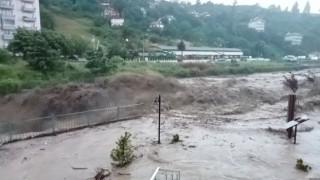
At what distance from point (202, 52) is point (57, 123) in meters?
61.9

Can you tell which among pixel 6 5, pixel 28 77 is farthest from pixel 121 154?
pixel 6 5

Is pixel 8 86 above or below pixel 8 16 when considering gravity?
below

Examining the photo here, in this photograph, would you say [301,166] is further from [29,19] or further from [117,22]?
[117,22]

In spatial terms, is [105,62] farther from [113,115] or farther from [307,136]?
[307,136]

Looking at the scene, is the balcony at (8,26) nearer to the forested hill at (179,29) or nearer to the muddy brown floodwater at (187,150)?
the forested hill at (179,29)

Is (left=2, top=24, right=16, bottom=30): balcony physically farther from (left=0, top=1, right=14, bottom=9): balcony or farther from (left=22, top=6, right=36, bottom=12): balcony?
(left=22, top=6, right=36, bottom=12): balcony

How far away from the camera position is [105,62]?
3691 centimetres

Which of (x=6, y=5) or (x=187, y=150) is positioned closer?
(x=187, y=150)

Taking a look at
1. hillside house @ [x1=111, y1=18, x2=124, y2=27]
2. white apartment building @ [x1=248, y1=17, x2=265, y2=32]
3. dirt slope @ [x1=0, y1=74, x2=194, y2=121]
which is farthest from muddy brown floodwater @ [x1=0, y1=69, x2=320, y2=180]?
white apartment building @ [x1=248, y1=17, x2=265, y2=32]

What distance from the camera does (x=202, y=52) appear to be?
3233 inches

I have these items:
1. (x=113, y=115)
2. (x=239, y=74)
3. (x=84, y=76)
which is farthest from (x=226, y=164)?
(x=239, y=74)

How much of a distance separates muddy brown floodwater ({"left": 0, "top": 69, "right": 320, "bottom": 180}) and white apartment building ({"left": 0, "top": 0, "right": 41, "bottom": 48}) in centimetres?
3216

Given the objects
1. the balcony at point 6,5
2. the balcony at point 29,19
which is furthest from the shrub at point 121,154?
the balcony at point 29,19

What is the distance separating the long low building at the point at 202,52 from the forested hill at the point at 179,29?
7.61 meters
